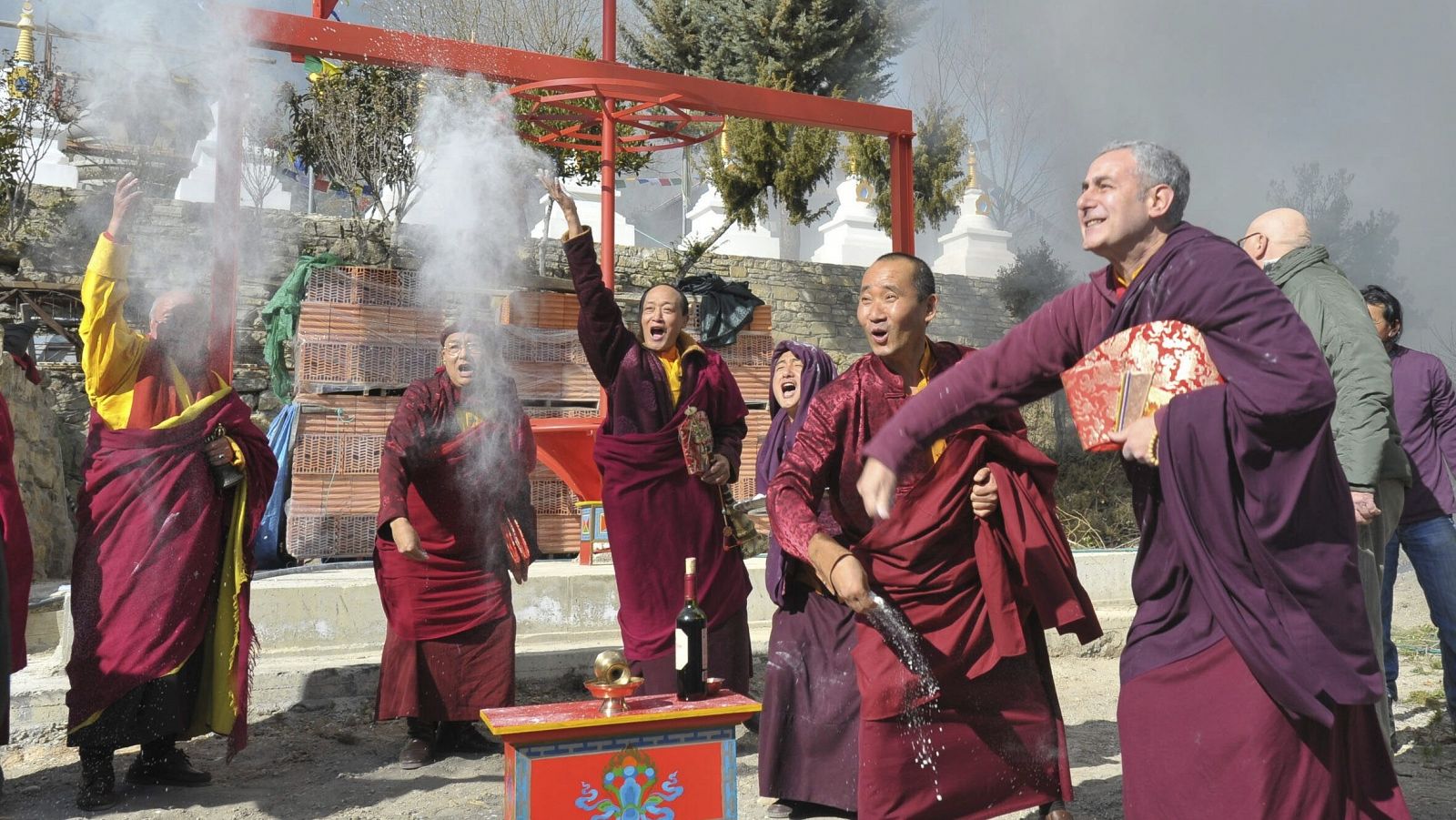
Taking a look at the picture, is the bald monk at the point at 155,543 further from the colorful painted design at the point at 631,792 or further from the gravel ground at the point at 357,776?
the colorful painted design at the point at 631,792

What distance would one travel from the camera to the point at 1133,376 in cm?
232

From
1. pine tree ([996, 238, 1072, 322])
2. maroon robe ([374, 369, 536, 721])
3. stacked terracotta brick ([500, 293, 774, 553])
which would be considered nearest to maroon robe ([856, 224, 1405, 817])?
maroon robe ([374, 369, 536, 721])

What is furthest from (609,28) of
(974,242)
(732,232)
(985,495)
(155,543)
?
(974,242)

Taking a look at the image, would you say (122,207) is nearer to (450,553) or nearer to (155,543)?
(155,543)

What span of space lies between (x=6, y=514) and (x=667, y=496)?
2.37 metres

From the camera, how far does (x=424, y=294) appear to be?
355 inches

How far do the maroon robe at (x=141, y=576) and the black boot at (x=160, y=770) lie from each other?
200 mm

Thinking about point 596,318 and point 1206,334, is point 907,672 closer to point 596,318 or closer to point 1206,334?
point 1206,334

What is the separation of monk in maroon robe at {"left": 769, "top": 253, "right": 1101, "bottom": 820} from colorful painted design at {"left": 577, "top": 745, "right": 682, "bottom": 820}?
550mm

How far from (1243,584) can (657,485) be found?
2.94 meters

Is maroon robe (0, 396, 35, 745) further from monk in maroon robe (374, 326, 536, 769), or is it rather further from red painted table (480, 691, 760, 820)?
red painted table (480, 691, 760, 820)

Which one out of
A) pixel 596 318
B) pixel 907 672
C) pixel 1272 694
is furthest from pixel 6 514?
pixel 1272 694

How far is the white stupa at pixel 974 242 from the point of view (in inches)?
690

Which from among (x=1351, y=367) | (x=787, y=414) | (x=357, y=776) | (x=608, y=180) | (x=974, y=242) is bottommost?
(x=357, y=776)
